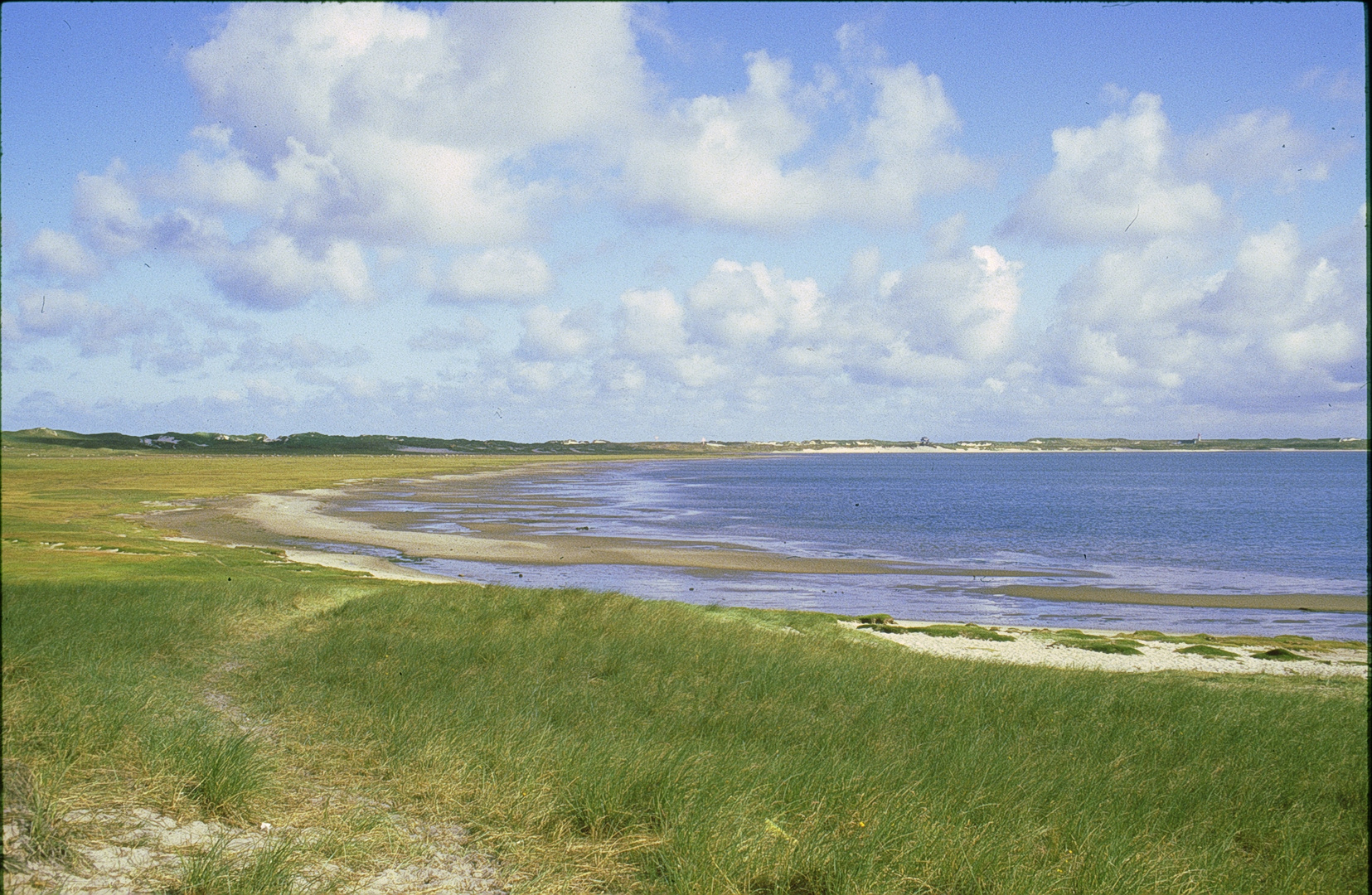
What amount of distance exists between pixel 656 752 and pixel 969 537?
184 feet

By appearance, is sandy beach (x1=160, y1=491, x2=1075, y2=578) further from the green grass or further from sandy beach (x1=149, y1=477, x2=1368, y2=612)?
the green grass

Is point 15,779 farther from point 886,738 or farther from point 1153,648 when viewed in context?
point 1153,648

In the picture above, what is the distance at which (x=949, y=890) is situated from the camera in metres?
6.83

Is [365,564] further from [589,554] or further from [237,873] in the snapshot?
[237,873]

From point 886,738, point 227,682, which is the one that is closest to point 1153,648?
point 886,738

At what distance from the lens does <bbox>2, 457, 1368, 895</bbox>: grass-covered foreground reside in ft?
22.7

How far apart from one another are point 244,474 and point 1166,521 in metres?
109

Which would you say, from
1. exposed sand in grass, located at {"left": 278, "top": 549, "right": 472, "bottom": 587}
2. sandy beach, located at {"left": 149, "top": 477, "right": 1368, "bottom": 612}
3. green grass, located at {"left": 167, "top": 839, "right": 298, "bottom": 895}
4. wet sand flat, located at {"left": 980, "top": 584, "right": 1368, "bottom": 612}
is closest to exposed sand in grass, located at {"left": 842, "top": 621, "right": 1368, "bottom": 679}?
wet sand flat, located at {"left": 980, "top": 584, "right": 1368, "bottom": 612}

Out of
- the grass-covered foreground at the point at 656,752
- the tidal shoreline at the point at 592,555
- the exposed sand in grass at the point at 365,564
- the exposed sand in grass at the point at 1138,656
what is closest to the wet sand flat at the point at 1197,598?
the tidal shoreline at the point at 592,555

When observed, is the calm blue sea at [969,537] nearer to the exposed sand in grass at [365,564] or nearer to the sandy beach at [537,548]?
the exposed sand in grass at [365,564]

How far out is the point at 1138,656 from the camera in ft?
82.9

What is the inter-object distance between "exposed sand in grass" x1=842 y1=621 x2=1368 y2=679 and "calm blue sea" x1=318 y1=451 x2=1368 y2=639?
15.2 feet

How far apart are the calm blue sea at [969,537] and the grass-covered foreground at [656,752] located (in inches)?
677

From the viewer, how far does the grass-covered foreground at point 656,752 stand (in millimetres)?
6914
